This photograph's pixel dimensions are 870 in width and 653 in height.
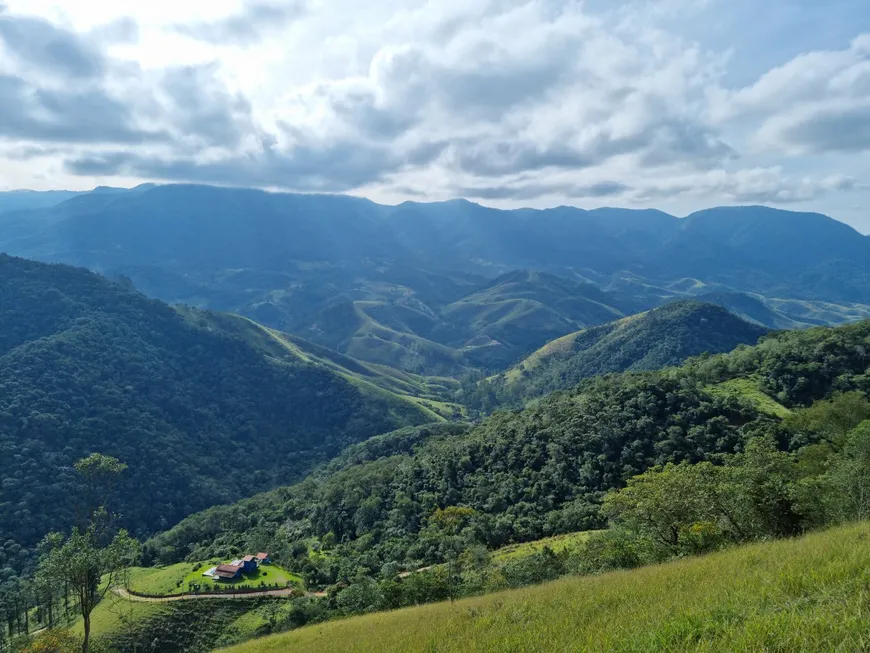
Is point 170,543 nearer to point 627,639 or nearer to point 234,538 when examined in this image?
point 234,538

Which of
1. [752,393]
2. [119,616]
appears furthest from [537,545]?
[119,616]

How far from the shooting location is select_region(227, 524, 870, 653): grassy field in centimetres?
687

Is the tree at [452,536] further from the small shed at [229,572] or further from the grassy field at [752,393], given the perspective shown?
the grassy field at [752,393]

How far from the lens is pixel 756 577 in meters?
10.9

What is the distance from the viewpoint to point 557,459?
86438 millimetres

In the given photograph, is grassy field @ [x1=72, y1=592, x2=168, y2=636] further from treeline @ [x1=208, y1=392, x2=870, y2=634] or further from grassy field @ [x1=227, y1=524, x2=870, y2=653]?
grassy field @ [x1=227, y1=524, x2=870, y2=653]

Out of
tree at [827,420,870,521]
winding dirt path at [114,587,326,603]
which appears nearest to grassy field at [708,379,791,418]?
tree at [827,420,870,521]

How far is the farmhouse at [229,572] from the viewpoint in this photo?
87812mm

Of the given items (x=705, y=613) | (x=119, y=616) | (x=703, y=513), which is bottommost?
(x=119, y=616)

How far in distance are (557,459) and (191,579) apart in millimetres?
69541

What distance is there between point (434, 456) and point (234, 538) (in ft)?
173

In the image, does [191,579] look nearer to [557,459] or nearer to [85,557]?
[557,459]

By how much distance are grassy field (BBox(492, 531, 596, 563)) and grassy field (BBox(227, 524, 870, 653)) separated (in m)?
48.6

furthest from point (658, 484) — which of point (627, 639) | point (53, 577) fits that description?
point (53, 577)
